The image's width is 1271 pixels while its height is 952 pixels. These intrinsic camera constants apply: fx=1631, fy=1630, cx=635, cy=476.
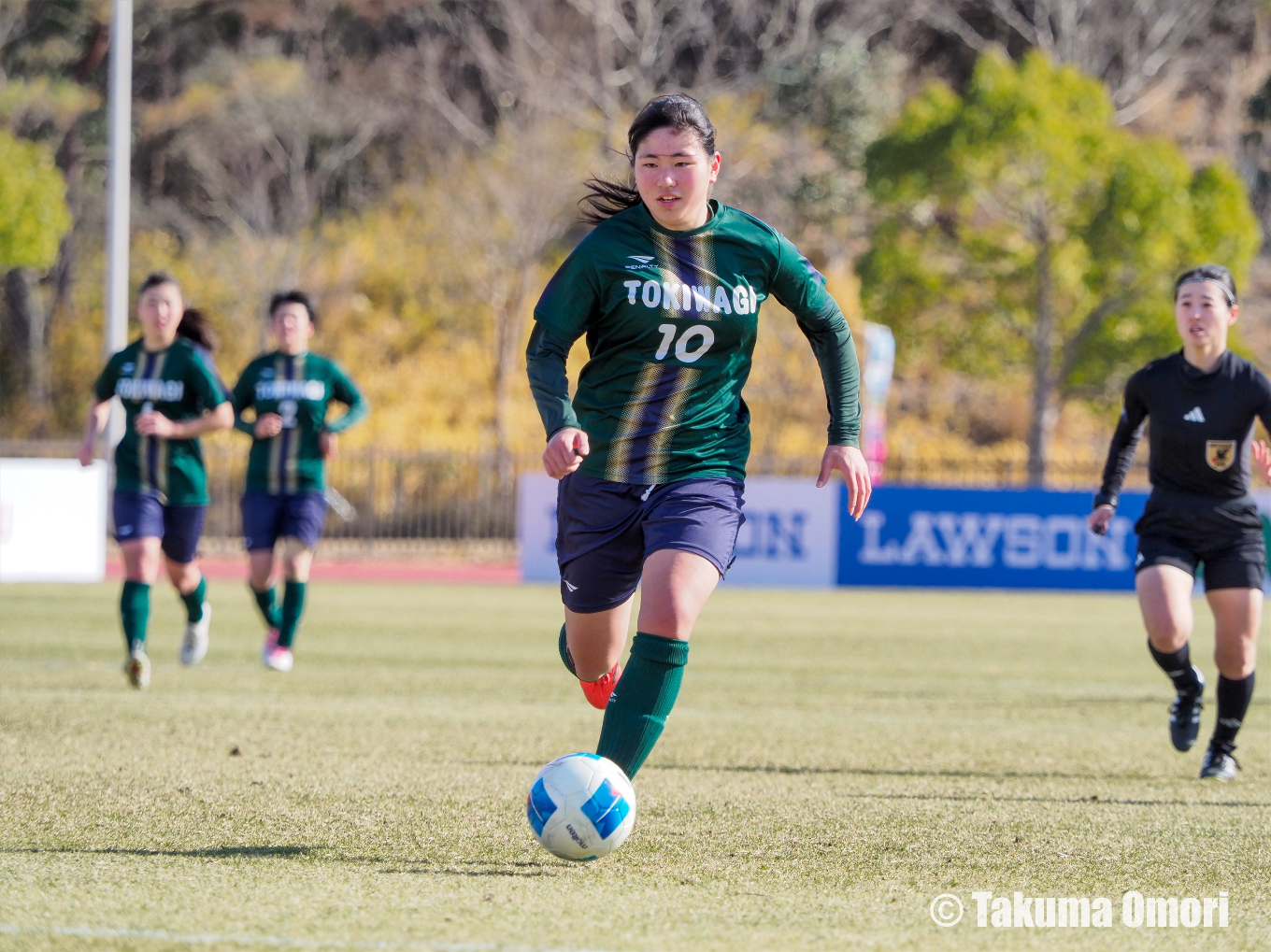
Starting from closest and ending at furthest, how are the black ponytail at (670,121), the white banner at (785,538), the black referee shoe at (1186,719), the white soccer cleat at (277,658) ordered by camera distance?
the black ponytail at (670,121) < the black referee shoe at (1186,719) < the white soccer cleat at (277,658) < the white banner at (785,538)

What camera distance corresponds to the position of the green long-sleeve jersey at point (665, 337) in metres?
4.79

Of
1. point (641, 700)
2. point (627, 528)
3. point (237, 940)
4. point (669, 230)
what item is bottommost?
point (237, 940)

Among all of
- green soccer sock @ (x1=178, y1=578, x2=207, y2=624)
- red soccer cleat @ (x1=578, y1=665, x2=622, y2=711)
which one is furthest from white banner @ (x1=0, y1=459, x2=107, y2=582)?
red soccer cleat @ (x1=578, y1=665, x2=622, y2=711)

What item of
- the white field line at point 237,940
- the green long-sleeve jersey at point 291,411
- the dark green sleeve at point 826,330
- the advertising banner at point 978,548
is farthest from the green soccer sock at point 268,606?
the advertising banner at point 978,548

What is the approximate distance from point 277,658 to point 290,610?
0.32m

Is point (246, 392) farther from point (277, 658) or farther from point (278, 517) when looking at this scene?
point (277, 658)

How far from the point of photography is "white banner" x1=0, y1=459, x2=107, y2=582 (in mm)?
18250

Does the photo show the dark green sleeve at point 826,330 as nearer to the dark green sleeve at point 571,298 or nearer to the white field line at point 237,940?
the dark green sleeve at point 571,298

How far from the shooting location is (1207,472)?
6805 millimetres

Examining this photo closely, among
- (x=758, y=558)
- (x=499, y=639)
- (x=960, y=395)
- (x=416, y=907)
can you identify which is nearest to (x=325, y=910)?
(x=416, y=907)

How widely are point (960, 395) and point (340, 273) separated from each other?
48.9 feet

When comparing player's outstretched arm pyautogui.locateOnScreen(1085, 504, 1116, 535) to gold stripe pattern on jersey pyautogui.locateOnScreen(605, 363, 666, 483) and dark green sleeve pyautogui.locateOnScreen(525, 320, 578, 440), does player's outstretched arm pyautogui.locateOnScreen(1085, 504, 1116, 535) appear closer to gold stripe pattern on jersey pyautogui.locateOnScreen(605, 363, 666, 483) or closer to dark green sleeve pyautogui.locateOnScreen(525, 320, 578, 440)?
gold stripe pattern on jersey pyautogui.locateOnScreen(605, 363, 666, 483)

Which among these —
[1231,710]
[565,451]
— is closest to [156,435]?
[565,451]

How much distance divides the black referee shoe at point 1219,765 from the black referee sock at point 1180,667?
28cm
